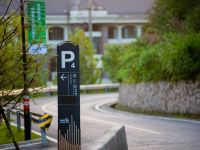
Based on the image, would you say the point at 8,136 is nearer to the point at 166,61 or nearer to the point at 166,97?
the point at 166,97

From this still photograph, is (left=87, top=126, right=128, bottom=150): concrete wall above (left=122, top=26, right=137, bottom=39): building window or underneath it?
underneath

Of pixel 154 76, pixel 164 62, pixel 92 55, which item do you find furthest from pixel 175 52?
pixel 92 55

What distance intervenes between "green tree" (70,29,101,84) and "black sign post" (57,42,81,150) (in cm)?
4458

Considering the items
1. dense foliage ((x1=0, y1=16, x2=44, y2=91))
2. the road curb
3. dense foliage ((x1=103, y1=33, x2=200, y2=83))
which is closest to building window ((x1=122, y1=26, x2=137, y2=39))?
dense foliage ((x1=103, y1=33, x2=200, y2=83))

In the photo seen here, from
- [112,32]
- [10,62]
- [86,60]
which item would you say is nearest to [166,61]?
[10,62]

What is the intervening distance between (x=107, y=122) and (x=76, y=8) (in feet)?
150

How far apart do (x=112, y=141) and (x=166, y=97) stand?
17.9m

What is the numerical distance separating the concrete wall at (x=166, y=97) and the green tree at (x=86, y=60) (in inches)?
888

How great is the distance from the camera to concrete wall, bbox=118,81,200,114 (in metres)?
26.8

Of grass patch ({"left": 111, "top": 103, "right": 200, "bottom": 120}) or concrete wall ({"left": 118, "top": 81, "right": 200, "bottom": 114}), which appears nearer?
grass patch ({"left": 111, "top": 103, "right": 200, "bottom": 120})

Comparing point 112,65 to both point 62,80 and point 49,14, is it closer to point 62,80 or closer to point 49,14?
point 49,14

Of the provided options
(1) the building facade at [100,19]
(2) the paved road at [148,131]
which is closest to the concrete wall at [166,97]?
(2) the paved road at [148,131]

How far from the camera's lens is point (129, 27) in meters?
72.8

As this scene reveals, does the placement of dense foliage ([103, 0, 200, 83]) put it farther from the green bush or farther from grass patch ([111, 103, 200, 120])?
grass patch ([111, 103, 200, 120])
